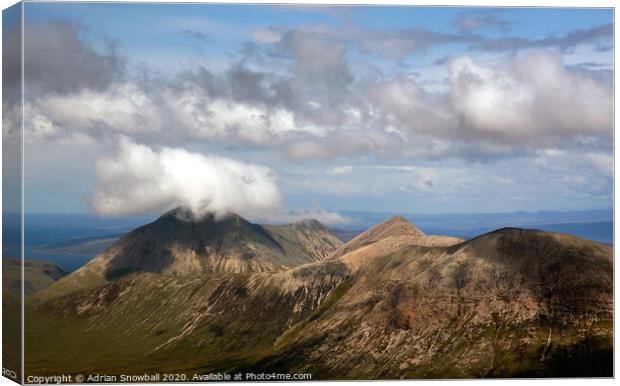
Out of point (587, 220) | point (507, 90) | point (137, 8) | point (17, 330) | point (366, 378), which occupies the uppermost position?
point (137, 8)

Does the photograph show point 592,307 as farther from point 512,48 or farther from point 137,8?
point 137,8

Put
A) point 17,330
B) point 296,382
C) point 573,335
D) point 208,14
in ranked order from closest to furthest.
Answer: point 17,330 → point 296,382 → point 208,14 → point 573,335

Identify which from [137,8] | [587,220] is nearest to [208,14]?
[137,8]

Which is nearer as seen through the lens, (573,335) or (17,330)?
(17,330)

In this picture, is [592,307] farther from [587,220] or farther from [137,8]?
[137,8]

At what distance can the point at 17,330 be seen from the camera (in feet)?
488

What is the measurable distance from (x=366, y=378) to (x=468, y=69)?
5798cm

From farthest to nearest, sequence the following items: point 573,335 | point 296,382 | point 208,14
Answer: point 573,335, point 208,14, point 296,382

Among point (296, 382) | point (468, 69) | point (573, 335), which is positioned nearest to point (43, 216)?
point (296, 382)

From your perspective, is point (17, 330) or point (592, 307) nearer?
point (17, 330)

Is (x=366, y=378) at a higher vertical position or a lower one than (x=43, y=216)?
lower

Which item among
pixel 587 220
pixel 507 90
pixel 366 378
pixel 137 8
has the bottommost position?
pixel 366 378

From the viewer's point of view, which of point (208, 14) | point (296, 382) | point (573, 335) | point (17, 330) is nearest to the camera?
point (17, 330)

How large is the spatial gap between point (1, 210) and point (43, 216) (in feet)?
118
